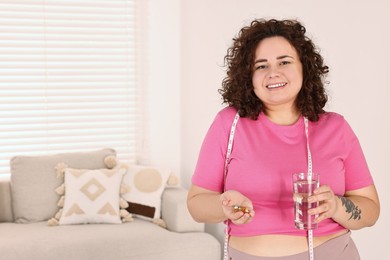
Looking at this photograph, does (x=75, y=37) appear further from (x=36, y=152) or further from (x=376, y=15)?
(x=376, y=15)

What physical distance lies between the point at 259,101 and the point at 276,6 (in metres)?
1.61

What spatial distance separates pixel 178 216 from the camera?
4.04m

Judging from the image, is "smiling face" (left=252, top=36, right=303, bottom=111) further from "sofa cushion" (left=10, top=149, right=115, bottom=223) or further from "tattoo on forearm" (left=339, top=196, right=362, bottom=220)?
"sofa cushion" (left=10, top=149, right=115, bottom=223)

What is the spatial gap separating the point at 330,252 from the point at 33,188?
2779 millimetres

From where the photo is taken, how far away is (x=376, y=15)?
8.99ft

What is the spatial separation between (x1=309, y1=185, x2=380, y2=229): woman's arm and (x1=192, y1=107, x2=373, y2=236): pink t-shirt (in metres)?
0.03

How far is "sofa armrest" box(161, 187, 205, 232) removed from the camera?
4.04 m

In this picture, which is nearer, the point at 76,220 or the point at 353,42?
the point at 353,42

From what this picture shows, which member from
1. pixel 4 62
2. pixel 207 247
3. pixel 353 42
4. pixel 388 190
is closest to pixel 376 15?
pixel 353 42

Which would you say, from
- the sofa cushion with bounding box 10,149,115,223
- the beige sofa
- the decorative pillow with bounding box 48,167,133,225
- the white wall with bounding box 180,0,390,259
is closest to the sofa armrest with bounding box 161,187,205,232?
the beige sofa

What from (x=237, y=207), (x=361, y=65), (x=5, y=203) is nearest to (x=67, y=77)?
(x=5, y=203)

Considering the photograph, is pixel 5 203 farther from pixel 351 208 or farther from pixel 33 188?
pixel 351 208

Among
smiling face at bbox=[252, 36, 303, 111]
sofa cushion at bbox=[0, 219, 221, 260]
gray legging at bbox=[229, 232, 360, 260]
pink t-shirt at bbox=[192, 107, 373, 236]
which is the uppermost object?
smiling face at bbox=[252, 36, 303, 111]

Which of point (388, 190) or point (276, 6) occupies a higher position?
point (276, 6)
